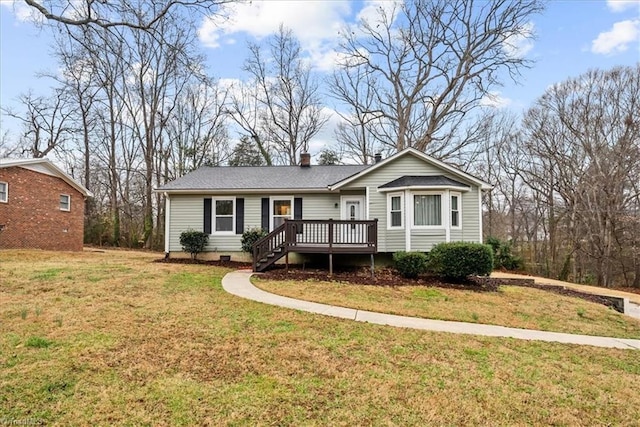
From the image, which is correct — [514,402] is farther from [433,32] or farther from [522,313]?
[433,32]

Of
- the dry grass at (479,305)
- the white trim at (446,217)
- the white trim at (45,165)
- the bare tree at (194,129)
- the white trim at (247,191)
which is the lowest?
the dry grass at (479,305)

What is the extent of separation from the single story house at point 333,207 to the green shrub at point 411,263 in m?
0.89

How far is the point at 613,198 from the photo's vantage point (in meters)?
19.8

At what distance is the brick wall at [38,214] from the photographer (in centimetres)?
1648

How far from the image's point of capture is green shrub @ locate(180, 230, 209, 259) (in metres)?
14.6

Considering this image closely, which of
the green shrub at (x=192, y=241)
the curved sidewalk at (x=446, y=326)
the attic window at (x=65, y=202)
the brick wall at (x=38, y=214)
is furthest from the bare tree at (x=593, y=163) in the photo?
the attic window at (x=65, y=202)

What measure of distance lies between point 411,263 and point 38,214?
1788 cm

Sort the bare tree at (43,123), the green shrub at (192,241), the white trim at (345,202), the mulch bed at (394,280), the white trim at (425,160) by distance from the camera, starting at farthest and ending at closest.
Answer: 1. the bare tree at (43,123)
2. the white trim at (345,202)
3. the green shrub at (192,241)
4. the white trim at (425,160)
5. the mulch bed at (394,280)

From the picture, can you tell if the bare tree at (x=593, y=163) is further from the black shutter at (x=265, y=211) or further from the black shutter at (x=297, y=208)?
the black shutter at (x=265, y=211)

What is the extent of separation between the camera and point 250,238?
14586 mm

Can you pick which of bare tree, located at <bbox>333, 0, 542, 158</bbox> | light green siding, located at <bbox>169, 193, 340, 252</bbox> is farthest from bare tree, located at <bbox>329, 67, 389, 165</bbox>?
light green siding, located at <bbox>169, 193, 340, 252</bbox>

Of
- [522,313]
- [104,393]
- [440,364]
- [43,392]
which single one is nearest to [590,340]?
[522,313]

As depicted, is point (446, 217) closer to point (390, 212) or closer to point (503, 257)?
point (390, 212)

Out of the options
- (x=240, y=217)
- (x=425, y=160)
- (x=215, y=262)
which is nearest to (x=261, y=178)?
(x=240, y=217)
